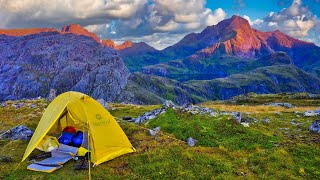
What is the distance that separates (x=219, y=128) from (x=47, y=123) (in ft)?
41.8

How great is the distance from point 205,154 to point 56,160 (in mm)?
9442

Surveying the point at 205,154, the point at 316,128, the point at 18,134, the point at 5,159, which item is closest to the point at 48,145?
the point at 5,159

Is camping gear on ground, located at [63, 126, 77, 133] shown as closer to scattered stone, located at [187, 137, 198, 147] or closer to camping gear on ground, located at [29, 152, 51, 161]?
camping gear on ground, located at [29, 152, 51, 161]

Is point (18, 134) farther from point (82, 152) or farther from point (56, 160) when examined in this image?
point (82, 152)

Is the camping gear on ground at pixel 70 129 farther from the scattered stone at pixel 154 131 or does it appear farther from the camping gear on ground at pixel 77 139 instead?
the scattered stone at pixel 154 131

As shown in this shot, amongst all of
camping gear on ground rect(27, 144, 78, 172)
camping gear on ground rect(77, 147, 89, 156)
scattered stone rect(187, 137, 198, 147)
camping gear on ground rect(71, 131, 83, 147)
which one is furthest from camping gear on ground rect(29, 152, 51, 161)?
scattered stone rect(187, 137, 198, 147)

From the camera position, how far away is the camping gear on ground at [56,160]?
51.9ft

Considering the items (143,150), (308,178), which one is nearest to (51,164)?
(143,150)

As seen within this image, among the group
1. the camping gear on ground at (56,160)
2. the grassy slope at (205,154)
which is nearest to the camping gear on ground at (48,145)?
the camping gear on ground at (56,160)

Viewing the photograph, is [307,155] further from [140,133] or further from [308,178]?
[140,133]

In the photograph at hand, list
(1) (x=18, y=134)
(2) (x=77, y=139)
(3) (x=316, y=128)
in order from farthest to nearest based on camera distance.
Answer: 1. (3) (x=316, y=128)
2. (1) (x=18, y=134)
3. (2) (x=77, y=139)

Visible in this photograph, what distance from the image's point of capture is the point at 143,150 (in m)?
18.6

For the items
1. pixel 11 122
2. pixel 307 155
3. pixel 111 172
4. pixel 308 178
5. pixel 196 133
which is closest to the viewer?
pixel 308 178

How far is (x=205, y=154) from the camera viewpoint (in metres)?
17.5
